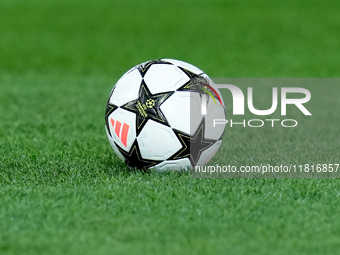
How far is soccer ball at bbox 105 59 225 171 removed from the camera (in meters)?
4.64

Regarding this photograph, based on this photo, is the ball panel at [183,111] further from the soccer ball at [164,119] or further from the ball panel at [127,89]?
the ball panel at [127,89]

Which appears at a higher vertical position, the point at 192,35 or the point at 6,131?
the point at 192,35

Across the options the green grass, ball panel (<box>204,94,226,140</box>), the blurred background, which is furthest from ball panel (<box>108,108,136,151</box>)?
the blurred background

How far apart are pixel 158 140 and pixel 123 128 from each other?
0.91 ft

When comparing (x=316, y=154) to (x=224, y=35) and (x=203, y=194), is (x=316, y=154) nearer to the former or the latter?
(x=203, y=194)

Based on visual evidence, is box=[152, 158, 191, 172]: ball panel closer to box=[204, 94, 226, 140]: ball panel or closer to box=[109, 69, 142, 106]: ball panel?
box=[204, 94, 226, 140]: ball panel

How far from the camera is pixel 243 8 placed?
1622 centimetres

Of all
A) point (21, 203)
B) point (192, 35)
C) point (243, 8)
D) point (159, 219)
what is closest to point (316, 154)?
point (159, 219)

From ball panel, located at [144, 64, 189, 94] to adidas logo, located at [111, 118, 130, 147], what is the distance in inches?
12.6

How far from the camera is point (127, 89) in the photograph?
15.7 feet

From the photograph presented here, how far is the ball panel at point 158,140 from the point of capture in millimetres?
4625

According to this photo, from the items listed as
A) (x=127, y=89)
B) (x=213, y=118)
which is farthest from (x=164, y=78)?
(x=213, y=118)

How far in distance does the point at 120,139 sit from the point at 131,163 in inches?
8.1

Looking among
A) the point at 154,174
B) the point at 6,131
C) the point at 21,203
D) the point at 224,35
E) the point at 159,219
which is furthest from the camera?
the point at 224,35
